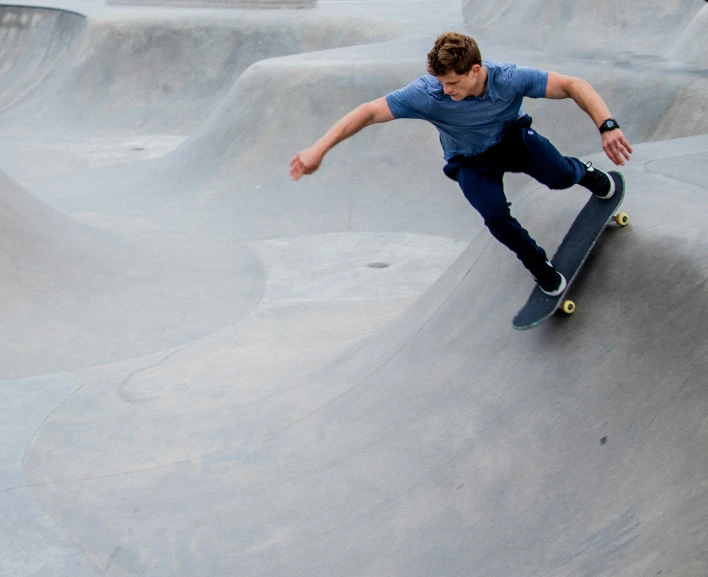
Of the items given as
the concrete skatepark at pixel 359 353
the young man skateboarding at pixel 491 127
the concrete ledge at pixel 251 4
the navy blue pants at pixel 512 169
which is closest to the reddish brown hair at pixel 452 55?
the young man skateboarding at pixel 491 127

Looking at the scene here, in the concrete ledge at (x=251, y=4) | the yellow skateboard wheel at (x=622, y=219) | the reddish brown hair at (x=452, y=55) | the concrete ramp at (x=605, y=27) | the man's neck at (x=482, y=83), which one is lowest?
the concrete ledge at (x=251, y=4)

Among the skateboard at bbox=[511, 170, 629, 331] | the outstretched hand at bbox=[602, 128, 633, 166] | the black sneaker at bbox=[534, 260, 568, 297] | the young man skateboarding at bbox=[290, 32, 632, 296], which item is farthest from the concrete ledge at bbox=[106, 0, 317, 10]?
the outstretched hand at bbox=[602, 128, 633, 166]

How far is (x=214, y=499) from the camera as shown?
5.20 m

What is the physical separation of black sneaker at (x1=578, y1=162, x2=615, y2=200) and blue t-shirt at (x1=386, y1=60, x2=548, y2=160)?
0.48m

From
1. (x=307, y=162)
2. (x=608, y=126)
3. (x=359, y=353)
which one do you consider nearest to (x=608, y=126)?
(x=608, y=126)

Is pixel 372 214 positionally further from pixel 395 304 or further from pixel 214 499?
pixel 214 499

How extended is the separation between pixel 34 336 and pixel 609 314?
514 centimetres

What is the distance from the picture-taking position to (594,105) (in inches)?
170

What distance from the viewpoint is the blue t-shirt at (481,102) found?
176 inches

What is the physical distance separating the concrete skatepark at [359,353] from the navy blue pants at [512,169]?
1.14 feet

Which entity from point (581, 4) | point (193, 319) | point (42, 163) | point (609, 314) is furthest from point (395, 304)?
point (42, 163)

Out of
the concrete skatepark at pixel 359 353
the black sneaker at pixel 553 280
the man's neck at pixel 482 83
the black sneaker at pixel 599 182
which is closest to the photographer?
the concrete skatepark at pixel 359 353

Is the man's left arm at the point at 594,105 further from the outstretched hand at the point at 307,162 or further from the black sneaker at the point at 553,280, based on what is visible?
the outstretched hand at the point at 307,162

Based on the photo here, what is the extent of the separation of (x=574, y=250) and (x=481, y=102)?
2.84ft
